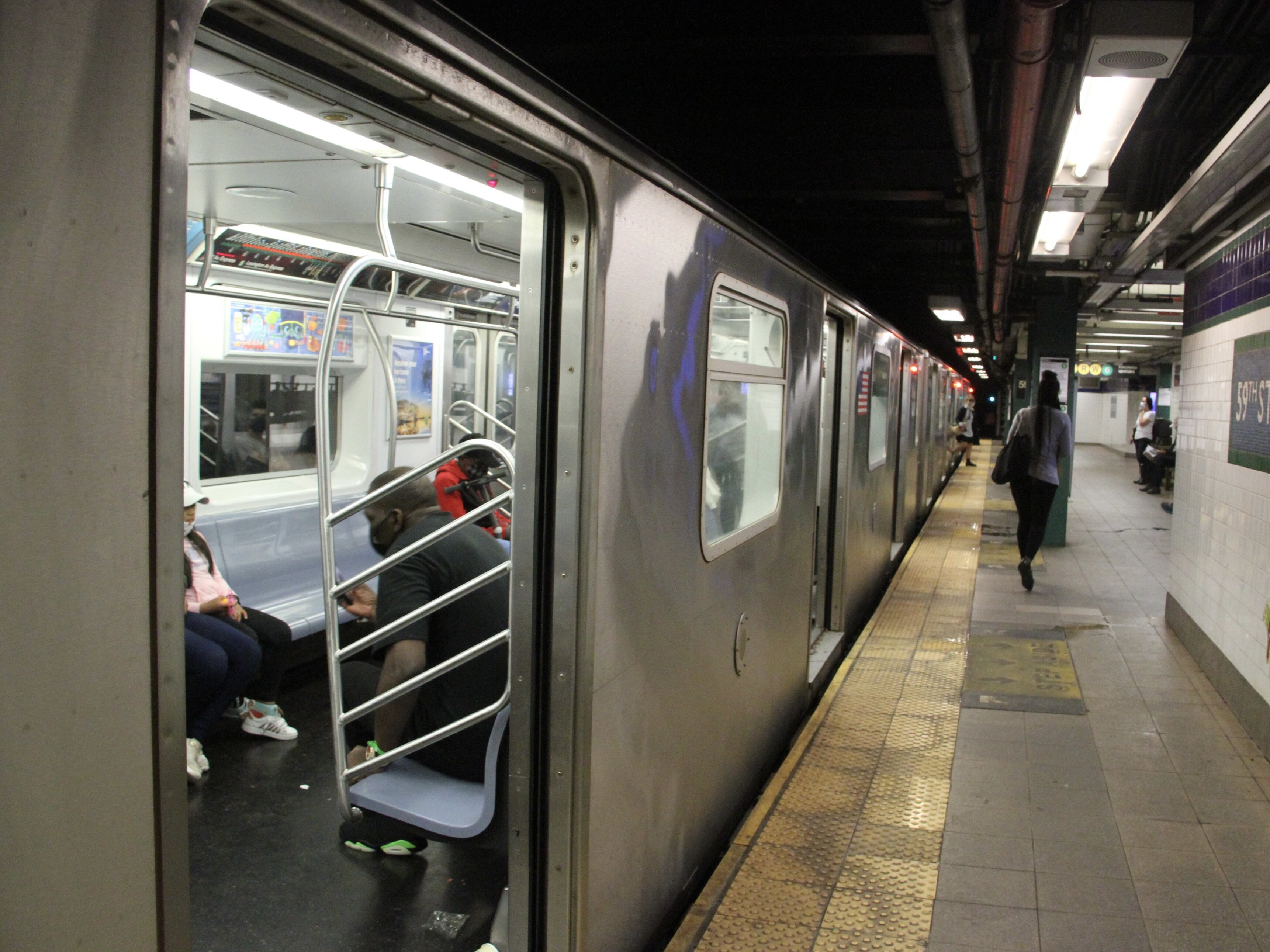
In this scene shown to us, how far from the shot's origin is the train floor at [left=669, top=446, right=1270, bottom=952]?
2.89 metres

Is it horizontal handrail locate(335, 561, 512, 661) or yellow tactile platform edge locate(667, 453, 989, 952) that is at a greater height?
horizontal handrail locate(335, 561, 512, 661)

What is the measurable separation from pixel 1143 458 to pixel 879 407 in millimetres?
12874

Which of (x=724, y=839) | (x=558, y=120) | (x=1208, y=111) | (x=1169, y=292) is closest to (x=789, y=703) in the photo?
(x=724, y=839)

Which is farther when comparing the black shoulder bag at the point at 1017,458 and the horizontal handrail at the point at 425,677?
the black shoulder bag at the point at 1017,458

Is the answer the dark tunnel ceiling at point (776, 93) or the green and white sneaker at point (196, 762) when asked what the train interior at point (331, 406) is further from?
the dark tunnel ceiling at point (776, 93)

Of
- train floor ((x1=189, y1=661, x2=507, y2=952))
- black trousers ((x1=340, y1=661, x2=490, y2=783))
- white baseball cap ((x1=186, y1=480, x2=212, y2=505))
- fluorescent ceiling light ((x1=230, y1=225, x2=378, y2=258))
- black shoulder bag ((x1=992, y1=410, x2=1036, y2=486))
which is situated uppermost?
fluorescent ceiling light ((x1=230, y1=225, x2=378, y2=258))

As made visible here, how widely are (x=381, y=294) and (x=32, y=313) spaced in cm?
596

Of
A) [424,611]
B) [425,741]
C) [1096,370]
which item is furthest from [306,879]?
[1096,370]

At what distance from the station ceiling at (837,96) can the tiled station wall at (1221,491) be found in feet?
2.45

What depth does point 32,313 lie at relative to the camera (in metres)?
0.91

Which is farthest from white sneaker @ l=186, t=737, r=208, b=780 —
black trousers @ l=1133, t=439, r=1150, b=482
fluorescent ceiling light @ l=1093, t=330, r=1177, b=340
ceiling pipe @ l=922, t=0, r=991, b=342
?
black trousers @ l=1133, t=439, r=1150, b=482

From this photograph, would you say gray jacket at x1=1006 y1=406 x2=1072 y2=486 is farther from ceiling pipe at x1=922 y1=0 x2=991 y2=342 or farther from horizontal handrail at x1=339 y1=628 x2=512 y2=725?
horizontal handrail at x1=339 y1=628 x2=512 y2=725

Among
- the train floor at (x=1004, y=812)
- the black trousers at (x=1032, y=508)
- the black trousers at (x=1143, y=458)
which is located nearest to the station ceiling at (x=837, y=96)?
the black trousers at (x=1032, y=508)

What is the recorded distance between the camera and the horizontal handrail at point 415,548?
8.48 feet
